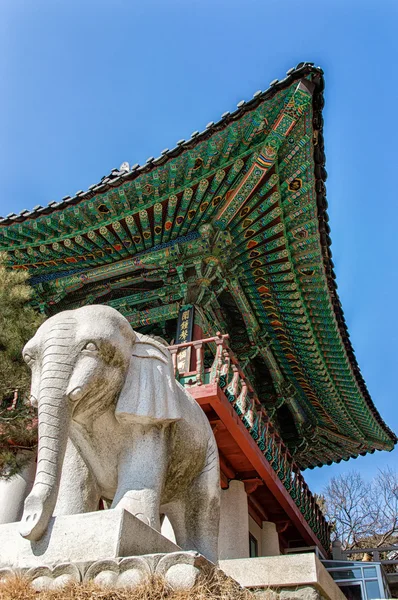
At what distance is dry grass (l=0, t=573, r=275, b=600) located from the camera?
6.99ft

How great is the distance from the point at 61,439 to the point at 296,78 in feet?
19.1

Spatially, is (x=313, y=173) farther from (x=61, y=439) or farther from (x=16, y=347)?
(x=61, y=439)

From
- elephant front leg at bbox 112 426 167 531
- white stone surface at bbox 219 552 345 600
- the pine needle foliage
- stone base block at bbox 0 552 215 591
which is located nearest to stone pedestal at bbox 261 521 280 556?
the pine needle foliage

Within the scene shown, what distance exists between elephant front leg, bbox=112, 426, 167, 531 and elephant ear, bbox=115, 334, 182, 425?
0.10 metres

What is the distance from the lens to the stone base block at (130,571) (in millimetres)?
2188

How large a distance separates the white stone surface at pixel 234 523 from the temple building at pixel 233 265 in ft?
0.05

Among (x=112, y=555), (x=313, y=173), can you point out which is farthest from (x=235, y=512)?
(x=112, y=555)

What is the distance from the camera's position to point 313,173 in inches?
324

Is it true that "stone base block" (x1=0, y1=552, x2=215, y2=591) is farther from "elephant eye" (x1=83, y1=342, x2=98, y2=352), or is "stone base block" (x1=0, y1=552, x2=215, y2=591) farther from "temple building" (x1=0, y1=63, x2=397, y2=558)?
"temple building" (x1=0, y1=63, x2=397, y2=558)

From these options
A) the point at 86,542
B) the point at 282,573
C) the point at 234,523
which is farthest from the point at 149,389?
the point at 234,523

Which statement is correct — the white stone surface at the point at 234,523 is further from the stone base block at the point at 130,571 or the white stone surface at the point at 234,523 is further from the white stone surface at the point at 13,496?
the stone base block at the point at 130,571

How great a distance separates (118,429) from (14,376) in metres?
2.71

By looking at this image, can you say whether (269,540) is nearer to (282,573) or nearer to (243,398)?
(243,398)

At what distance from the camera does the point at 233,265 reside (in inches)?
363
